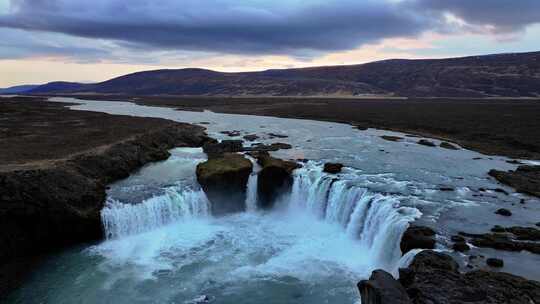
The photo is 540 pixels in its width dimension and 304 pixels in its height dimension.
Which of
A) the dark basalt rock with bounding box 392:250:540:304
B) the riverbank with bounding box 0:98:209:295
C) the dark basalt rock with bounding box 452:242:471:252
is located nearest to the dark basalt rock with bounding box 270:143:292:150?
the riverbank with bounding box 0:98:209:295

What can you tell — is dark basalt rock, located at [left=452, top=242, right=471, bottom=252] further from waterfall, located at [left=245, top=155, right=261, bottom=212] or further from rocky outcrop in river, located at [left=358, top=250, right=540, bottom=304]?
waterfall, located at [left=245, top=155, right=261, bottom=212]

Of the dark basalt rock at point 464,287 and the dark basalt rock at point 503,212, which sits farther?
the dark basalt rock at point 503,212

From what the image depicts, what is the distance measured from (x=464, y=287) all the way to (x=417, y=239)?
5475 mm

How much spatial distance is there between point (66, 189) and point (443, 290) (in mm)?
20518

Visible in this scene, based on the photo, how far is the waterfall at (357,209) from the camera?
Answer: 66.2 ft

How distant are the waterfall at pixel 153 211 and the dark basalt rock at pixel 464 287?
16.1m

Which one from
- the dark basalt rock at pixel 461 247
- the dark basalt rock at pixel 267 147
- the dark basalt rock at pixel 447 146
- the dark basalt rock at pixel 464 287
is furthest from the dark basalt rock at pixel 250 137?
the dark basalt rock at pixel 464 287

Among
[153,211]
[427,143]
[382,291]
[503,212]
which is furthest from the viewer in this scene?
[427,143]

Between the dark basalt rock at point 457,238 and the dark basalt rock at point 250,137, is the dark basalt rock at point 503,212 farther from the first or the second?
the dark basalt rock at point 250,137

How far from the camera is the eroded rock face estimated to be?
27797 millimetres

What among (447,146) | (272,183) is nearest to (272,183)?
(272,183)

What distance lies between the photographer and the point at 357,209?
950 inches

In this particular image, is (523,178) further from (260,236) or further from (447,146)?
(260,236)

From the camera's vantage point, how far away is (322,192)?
90.2 ft
